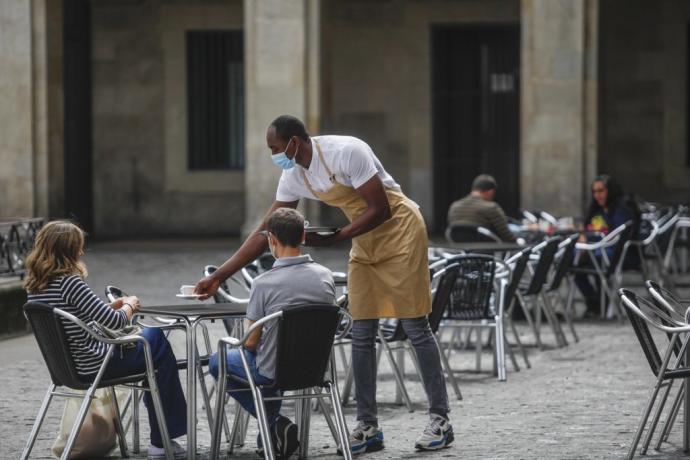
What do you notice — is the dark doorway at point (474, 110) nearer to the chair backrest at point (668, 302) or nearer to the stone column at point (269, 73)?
the stone column at point (269, 73)

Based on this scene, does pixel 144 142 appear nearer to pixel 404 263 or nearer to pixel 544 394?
pixel 544 394

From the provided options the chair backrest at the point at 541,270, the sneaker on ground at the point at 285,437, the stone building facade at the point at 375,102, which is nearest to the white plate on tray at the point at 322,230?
the sneaker on ground at the point at 285,437

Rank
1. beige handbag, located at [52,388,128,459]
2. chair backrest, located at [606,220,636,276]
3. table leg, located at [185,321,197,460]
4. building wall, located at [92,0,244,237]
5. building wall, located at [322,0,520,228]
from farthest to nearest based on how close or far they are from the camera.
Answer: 1. building wall, located at [92,0,244,237]
2. building wall, located at [322,0,520,228]
3. chair backrest, located at [606,220,636,276]
4. beige handbag, located at [52,388,128,459]
5. table leg, located at [185,321,197,460]

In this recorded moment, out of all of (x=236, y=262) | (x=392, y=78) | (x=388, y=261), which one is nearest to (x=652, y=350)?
(x=388, y=261)

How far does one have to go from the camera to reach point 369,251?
7523mm

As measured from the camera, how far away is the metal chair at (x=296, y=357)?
21.5 feet

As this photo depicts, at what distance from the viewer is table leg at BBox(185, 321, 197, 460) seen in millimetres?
6871

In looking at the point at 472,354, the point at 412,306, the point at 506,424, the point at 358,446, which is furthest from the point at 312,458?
the point at 472,354

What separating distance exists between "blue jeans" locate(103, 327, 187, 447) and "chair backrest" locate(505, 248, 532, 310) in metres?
4.12

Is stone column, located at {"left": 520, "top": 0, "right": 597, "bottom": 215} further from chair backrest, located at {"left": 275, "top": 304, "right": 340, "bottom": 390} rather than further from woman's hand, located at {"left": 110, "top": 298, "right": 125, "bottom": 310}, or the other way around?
chair backrest, located at {"left": 275, "top": 304, "right": 340, "bottom": 390}

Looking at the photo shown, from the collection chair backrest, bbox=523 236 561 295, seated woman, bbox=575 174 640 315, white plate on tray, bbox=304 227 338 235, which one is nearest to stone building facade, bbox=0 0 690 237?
seated woman, bbox=575 174 640 315

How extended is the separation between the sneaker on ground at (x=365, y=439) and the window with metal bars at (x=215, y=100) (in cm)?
1643

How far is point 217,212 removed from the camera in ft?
77.2

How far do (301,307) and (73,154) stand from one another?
16.9m
